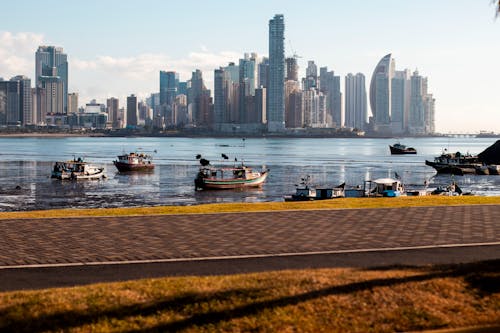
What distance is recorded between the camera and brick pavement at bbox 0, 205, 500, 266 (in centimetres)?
1623

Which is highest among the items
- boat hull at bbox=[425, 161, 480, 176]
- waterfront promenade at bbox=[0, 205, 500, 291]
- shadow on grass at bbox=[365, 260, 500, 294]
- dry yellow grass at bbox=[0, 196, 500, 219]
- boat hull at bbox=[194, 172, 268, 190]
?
dry yellow grass at bbox=[0, 196, 500, 219]

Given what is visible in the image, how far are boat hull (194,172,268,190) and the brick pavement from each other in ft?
202

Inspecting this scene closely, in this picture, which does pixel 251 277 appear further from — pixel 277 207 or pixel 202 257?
pixel 277 207

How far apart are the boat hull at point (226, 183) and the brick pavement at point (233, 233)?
202 feet

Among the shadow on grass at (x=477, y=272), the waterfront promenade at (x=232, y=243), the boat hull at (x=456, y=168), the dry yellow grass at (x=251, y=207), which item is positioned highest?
the dry yellow grass at (x=251, y=207)

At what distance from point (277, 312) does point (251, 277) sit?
2.10 m

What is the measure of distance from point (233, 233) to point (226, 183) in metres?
68.7

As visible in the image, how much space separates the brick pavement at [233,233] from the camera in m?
16.2

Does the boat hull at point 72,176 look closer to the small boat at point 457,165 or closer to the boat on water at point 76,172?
the boat on water at point 76,172

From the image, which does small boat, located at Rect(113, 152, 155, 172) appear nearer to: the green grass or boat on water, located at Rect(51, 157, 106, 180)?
boat on water, located at Rect(51, 157, 106, 180)

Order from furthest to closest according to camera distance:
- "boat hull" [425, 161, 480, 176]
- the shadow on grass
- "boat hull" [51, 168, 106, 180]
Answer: "boat hull" [425, 161, 480, 176]
"boat hull" [51, 168, 106, 180]
the shadow on grass

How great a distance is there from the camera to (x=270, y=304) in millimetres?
10117

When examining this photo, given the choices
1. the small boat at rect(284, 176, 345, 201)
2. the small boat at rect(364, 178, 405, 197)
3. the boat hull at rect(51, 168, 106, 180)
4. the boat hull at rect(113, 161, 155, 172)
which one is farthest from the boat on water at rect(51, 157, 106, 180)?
the small boat at rect(364, 178, 405, 197)

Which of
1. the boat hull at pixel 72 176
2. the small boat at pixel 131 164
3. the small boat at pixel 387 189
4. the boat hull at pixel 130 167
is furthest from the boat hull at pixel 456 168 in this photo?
the boat hull at pixel 72 176
